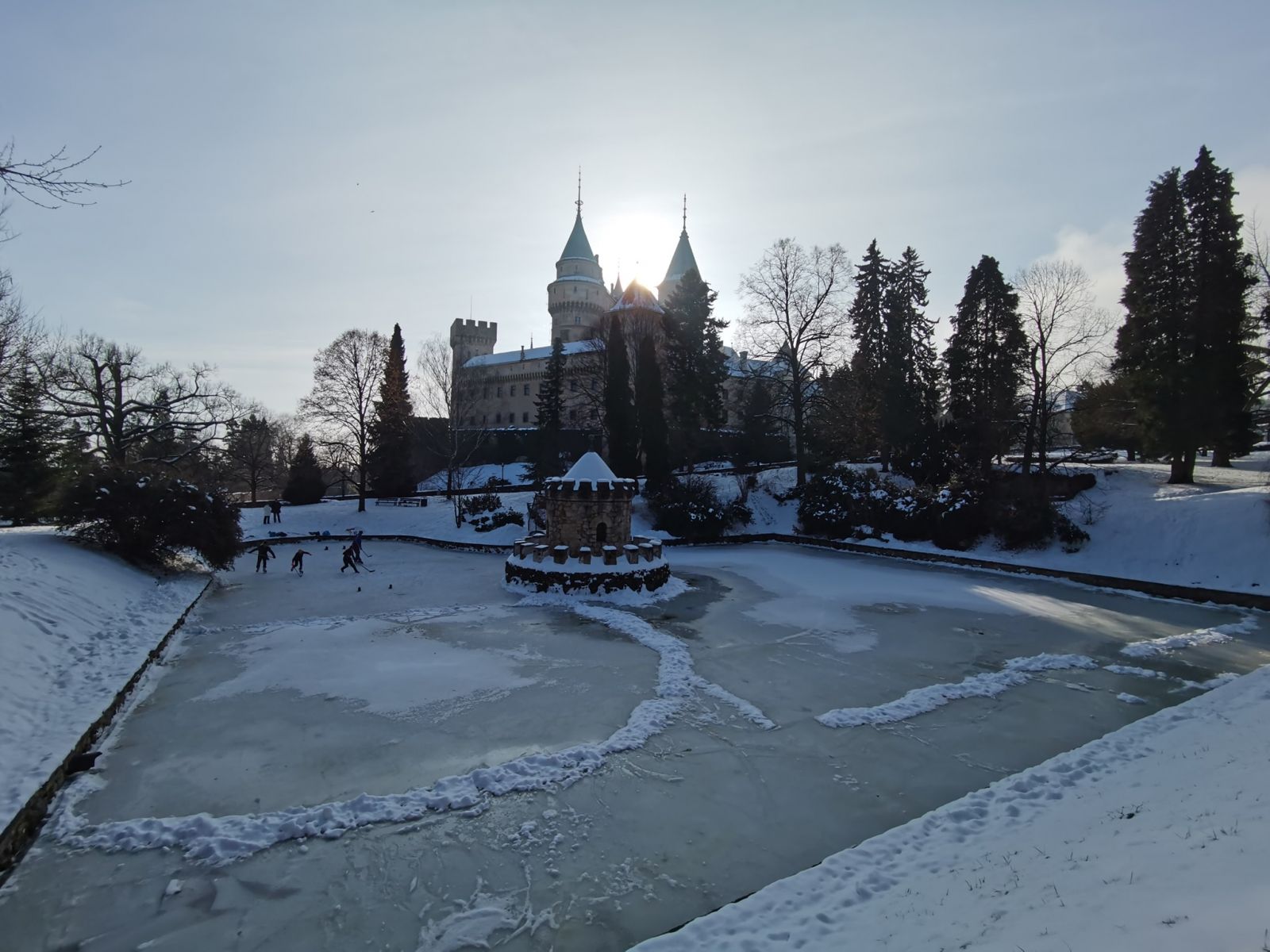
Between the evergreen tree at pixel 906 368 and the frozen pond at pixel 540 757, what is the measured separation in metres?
16.5

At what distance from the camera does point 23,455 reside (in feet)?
75.3

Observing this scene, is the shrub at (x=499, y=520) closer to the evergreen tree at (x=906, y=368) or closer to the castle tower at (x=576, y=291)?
the evergreen tree at (x=906, y=368)

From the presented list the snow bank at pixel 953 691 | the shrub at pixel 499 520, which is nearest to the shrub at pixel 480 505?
the shrub at pixel 499 520

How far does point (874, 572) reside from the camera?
61.5 feet

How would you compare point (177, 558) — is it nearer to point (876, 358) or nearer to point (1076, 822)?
point (1076, 822)

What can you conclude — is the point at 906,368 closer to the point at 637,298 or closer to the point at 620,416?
the point at 620,416

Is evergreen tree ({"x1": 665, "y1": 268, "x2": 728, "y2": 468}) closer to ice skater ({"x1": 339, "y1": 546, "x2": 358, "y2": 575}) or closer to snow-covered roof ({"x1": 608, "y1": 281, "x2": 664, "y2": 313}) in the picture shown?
snow-covered roof ({"x1": 608, "y1": 281, "x2": 664, "y2": 313})

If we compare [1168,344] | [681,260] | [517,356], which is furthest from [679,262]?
[1168,344]

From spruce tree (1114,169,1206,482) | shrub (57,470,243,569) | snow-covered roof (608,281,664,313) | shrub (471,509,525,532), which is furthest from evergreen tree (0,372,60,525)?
spruce tree (1114,169,1206,482)

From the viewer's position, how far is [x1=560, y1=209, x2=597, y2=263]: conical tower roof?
64.9m

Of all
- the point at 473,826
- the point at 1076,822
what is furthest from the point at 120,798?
the point at 1076,822

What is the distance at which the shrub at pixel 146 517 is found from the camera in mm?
15156

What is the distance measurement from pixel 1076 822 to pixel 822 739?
269 cm

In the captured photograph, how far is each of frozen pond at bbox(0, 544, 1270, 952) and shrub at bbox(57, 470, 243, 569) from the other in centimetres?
421
